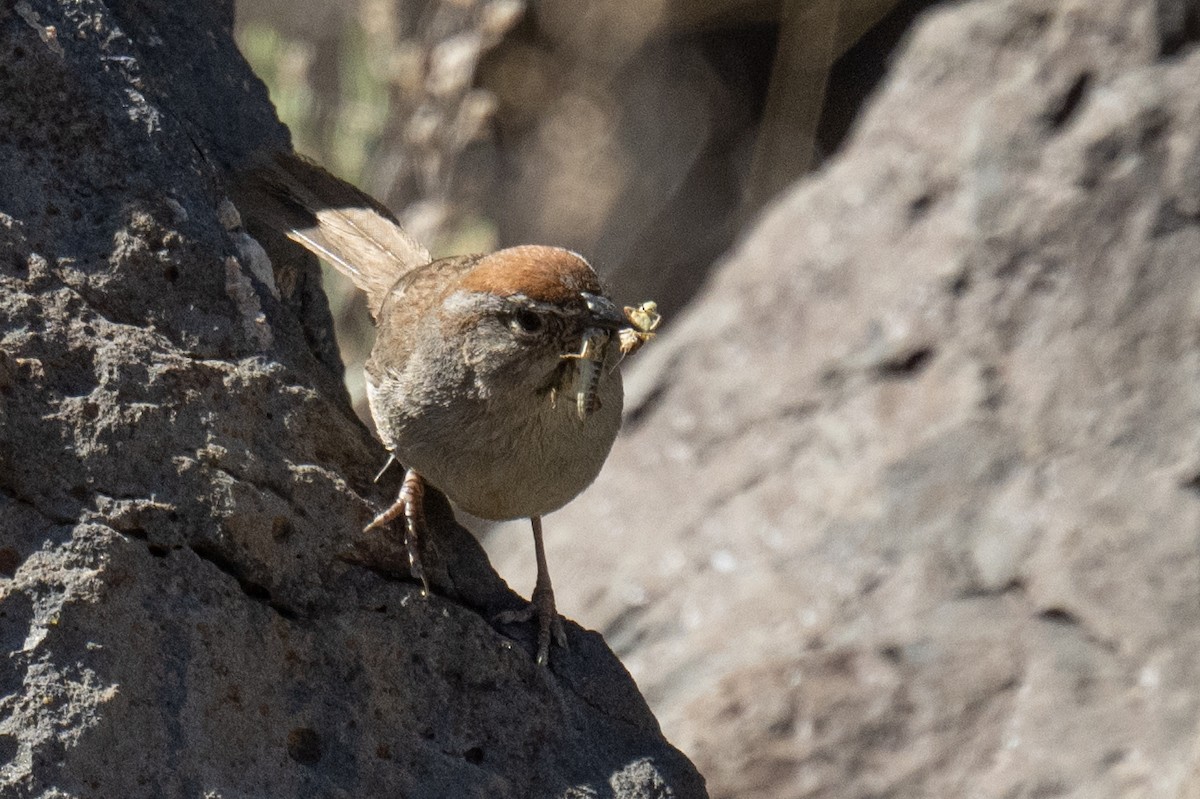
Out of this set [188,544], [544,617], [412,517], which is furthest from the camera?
[544,617]

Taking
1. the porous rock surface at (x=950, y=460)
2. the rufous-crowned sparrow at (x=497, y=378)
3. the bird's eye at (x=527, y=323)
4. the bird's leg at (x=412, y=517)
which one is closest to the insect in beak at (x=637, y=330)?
the rufous-crowned sparrow at (x=497, y=378)

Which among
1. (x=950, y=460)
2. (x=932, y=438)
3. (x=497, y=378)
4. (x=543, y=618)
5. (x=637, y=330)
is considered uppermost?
(x=932, y=438)

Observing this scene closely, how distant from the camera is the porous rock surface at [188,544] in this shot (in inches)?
108

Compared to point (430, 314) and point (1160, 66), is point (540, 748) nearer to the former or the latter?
point (430, 314)

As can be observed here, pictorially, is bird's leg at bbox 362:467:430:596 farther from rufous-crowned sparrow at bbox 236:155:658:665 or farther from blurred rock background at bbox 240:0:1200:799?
blurred rock background at bbox 240:0:1200:799

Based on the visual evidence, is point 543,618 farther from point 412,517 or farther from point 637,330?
point 637,330

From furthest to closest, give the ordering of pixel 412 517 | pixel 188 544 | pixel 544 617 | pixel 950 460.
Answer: pixel 950 460 < pixel 544 617 < pixel 412 517 < pixel 188 544

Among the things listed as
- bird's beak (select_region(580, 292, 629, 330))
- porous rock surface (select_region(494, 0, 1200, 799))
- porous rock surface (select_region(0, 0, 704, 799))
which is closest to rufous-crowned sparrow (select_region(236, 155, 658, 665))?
bird's beak (select_region(580, 292, 629, 330))

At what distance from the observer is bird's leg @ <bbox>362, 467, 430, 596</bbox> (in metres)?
3.41

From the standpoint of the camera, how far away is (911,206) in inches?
248

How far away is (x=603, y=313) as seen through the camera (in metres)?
3.57

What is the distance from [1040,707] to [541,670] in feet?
6.88

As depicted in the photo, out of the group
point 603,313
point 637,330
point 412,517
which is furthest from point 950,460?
point 412,517

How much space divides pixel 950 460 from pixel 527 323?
2.43 metres
